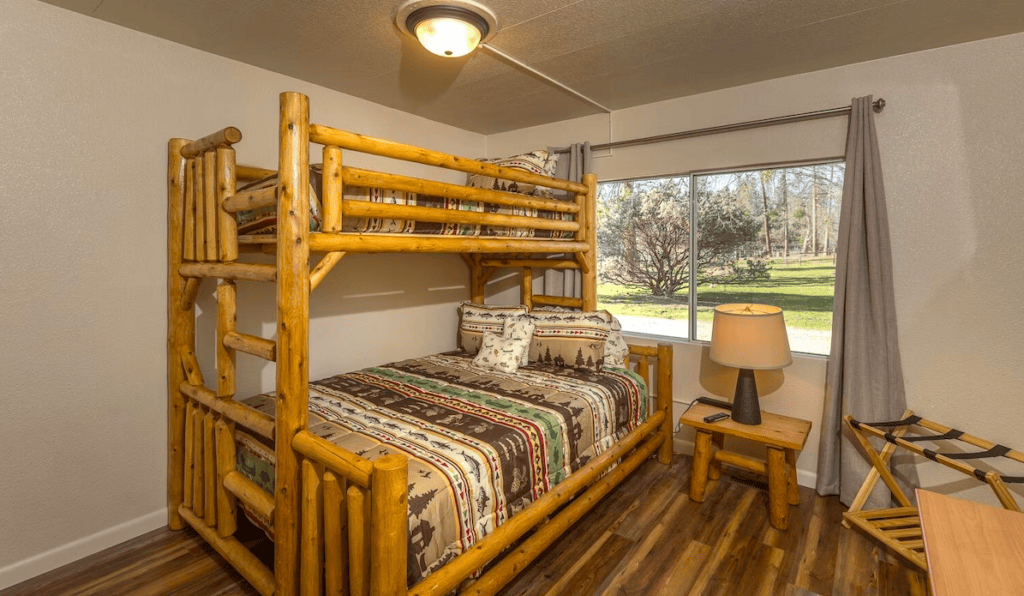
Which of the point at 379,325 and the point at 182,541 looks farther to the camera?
the point at 379,325

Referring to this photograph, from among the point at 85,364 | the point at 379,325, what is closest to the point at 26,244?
the point at 85,364

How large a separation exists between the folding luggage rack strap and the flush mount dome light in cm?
253

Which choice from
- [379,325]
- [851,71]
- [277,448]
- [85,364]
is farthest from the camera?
[379,325]

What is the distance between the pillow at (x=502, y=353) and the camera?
2.98m

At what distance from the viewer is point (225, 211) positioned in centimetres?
196

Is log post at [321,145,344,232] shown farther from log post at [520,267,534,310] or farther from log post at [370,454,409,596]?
log post at [520,267,534,310]

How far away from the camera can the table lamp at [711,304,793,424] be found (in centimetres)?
245

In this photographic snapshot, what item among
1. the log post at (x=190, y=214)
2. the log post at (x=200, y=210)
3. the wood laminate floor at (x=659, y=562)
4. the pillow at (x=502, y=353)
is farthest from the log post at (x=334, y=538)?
the pillow at (x=502, y=353)

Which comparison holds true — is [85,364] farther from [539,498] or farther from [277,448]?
[539,498]

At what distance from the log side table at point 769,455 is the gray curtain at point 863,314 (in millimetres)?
252

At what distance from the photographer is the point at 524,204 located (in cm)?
270

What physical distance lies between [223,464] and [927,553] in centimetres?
238

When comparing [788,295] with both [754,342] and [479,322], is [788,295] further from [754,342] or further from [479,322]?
[479,322]

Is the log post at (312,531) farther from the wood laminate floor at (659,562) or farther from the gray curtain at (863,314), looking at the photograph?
the gray curtain at (863,314)
